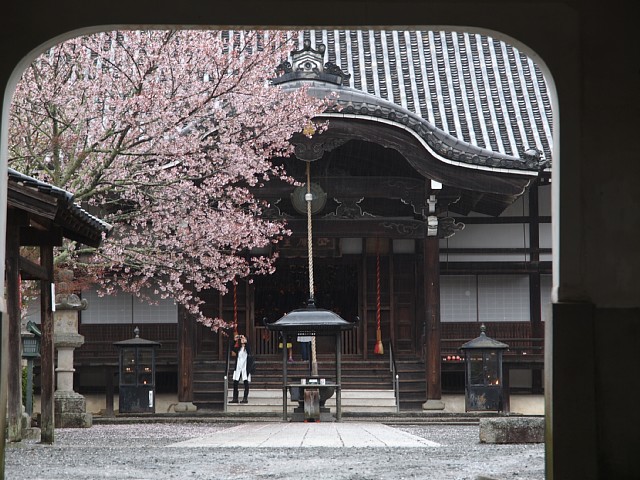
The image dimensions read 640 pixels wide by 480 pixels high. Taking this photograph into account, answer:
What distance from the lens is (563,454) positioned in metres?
6.49

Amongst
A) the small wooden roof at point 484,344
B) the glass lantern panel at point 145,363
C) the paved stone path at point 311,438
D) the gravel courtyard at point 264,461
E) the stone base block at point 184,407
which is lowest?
the stone base block at point 184,407

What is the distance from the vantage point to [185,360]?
21.2 m

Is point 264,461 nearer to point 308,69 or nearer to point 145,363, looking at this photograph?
point 145,363

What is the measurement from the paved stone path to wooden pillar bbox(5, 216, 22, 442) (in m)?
1.85

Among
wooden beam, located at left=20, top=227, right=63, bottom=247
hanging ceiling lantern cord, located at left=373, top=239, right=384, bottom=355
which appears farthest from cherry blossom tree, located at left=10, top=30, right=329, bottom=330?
hanging ceiling lantern cord, located at left=373, top=239, right=384, bottom=355

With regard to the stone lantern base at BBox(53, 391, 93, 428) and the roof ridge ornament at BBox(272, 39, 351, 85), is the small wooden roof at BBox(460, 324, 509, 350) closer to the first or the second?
the roof ridge ornament at BBox(272, 39, 351, 85)

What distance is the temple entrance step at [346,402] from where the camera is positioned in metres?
20.6

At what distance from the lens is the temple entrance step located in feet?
67.5

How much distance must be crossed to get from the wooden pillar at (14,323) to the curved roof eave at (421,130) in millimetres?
9417

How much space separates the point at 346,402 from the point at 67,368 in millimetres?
5885

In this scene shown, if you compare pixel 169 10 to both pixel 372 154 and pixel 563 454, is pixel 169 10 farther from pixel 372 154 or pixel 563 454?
pixel 372 154

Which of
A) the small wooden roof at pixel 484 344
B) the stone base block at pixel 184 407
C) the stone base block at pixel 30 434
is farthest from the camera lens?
the stone base block at pixel 184 407

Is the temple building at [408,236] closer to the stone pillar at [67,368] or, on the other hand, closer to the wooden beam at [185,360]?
the wooden beam at [185,360]

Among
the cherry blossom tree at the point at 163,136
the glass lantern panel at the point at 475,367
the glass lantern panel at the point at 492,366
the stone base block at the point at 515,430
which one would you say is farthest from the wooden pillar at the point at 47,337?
the glass lantern panel at the point at 492,366
